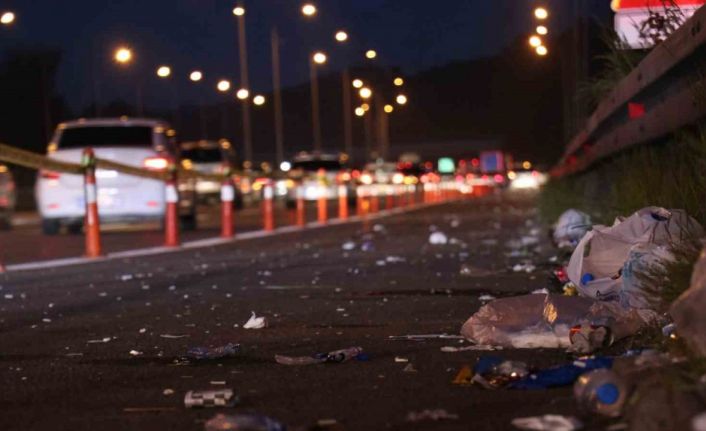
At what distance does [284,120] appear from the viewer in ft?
559

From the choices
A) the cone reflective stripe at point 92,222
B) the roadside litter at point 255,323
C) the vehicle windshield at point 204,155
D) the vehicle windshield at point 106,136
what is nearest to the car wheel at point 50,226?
the vehicle windshield at point 106,136

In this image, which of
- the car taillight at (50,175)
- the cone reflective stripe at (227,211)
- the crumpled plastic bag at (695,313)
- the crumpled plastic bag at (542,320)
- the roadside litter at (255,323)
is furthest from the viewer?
the car taillight at (50,175)

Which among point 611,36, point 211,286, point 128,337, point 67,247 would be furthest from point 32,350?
point 67,247

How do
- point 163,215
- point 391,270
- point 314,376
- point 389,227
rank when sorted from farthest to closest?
point 389,227
point 163,215
point 391,270
point 314,376

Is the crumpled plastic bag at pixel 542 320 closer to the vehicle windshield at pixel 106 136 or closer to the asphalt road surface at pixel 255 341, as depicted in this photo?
the asphalt road surface at pixel 255 341

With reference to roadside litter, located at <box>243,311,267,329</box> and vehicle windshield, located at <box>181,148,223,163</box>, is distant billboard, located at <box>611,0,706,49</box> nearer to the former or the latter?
roadside litter, located at <box>243,311,267,329</box>

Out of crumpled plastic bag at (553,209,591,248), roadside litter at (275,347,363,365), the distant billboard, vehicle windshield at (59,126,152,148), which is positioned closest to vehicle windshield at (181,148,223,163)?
vehicle windshield at (59,126,152,148)

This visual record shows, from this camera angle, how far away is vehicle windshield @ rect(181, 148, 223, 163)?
43969 millimetres

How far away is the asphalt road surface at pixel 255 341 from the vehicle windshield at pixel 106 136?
885 centimetres

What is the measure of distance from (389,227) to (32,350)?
17.6 metres

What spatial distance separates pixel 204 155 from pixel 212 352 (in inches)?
1487

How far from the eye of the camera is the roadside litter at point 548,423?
459cm

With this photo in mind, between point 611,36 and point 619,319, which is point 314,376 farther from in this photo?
point 611,36

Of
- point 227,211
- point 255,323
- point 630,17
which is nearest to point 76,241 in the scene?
point 227,211
